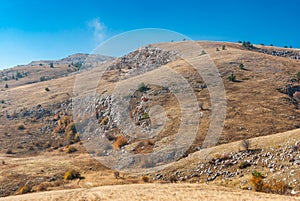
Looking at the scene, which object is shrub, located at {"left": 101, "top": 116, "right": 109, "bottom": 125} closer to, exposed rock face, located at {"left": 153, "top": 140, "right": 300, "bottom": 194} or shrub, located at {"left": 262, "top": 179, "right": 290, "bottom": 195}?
exposed rock face, located at {"left": 153, "top": 140, "right": 300, "bottom": 194}

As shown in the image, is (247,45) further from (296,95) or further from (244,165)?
(244,165)

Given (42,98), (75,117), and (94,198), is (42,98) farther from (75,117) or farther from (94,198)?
(94,198)

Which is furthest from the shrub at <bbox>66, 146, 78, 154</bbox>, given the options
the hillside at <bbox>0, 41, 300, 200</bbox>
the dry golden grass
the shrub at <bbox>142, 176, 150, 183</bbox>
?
the dry golden grass

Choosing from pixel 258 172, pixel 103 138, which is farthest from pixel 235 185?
pixel 103 138

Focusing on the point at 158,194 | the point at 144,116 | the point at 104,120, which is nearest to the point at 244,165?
the point at 158,194

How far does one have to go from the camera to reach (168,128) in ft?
146

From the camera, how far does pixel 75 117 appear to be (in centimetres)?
6400

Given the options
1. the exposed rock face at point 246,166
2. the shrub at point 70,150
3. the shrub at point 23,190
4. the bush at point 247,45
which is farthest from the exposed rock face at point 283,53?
the shrub at point 23,190

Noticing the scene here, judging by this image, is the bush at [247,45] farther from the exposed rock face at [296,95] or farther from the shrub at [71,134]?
the shrub at [71,134]

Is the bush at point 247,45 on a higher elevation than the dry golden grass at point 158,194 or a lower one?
higher

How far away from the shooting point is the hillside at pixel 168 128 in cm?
3130

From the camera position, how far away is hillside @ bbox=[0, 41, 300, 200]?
31303 mm

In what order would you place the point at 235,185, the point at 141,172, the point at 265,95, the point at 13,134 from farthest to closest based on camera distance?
the point at 13,134
the point at 265,95
the point at 141,172
the point at 235,185

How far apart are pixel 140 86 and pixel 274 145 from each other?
129 ft
